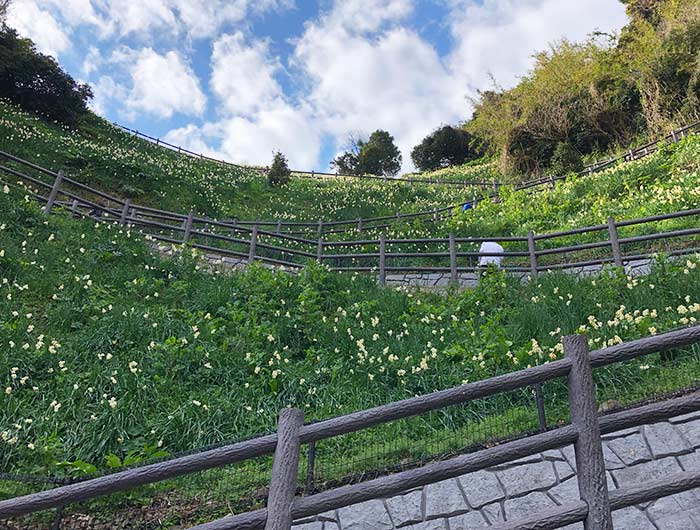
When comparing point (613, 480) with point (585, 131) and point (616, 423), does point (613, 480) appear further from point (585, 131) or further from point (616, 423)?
point (585, 131)

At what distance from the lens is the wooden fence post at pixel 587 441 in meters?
2.67

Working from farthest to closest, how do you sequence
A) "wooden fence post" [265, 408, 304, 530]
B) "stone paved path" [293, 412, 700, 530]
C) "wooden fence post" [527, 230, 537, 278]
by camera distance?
"wooden fence post" [527, 230, 537, 278]
"stone paved path" [293, 412, 700, 530]
"wooden fence post" [265, 408, 304, 530]

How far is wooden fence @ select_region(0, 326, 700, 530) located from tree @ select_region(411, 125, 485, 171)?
42.1 metres

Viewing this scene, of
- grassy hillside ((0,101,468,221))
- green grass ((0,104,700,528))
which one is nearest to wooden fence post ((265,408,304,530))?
green grass ((0,104,700,528))

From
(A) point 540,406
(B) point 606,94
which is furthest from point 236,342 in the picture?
(B) point 606,94

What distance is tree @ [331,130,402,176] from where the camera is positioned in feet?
139

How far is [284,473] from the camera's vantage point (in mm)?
2729

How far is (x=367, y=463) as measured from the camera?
4430 mm

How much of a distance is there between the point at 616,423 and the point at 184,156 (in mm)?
32986

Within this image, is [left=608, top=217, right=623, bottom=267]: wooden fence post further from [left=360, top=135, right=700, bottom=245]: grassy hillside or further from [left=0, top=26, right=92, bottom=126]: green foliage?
[left=0, top=26, right=92, bottom=126]: green foliage

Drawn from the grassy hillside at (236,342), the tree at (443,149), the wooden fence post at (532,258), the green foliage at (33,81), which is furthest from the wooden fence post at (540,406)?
the tree at (443,149)

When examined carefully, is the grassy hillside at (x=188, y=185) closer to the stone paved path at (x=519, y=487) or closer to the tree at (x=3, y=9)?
the tree at (x=3, y=9)

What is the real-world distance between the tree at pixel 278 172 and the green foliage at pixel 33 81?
10771mm

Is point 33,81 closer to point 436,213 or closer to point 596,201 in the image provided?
point 436,213
